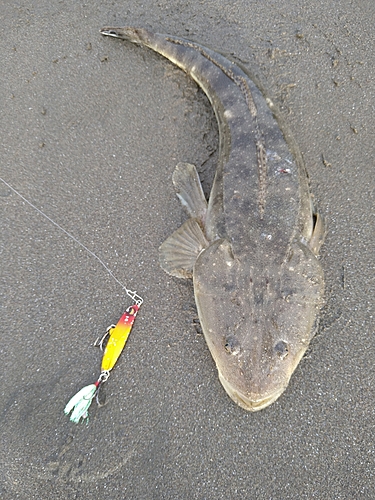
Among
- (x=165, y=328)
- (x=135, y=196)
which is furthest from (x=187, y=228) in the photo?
(x=165, y=328)

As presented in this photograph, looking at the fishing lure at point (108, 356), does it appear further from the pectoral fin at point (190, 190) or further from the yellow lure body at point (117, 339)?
the pectoral fin at point (190, 190)

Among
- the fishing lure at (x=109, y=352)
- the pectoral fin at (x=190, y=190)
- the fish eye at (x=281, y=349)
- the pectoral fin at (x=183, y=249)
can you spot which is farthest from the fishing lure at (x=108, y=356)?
the fish eye at (x=281, y=349)

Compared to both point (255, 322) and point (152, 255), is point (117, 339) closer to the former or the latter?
point (152, 255)

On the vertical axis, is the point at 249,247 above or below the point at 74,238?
below

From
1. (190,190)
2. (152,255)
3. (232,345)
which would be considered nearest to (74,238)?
(152,255)

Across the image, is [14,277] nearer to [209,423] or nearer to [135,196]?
[135,196]

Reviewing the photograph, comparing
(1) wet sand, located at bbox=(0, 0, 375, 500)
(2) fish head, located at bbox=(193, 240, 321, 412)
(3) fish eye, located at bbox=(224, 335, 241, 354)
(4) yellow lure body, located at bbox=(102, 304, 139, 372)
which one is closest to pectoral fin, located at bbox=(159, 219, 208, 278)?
(1) wet sand, located at bbox=(0, 0, 375, 500)
